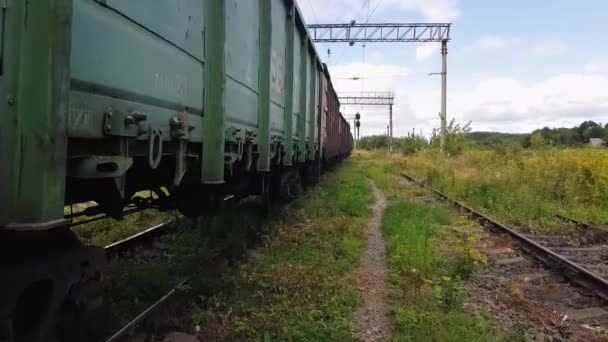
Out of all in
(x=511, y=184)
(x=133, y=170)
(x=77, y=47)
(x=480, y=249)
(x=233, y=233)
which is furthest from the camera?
(x=511, y=184)

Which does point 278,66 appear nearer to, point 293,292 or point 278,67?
point 278,67

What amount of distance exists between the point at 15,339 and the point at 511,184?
16745mm

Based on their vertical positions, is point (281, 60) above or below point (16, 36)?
above

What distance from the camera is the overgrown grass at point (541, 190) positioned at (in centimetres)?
1171

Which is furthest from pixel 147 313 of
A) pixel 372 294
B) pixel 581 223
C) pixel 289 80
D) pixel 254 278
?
pixel 581 223

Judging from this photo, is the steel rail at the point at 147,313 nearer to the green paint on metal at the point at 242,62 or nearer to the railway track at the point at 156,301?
the railway track at the point at 156,301

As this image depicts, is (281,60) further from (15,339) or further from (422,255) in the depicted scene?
(15,339)

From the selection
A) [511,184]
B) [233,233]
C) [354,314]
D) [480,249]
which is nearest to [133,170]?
[354,314]

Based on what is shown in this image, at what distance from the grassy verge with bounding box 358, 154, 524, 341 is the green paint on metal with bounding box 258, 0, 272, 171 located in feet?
6.94

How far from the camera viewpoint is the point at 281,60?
7.81 meters

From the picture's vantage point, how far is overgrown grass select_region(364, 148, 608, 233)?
11.7 meters

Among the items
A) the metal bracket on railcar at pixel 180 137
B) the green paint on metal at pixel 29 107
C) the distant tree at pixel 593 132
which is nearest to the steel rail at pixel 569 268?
the metal bracket on railcar at pixel 180 137

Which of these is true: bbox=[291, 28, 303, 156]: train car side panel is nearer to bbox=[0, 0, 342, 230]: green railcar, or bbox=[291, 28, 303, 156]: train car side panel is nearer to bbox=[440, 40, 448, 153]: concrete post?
bbox=[0, 0, 342, 230]: green railcar

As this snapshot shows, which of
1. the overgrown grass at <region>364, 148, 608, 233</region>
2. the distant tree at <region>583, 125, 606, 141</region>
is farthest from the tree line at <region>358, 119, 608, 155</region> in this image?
the overgrown grass at <region>364, 148, 608, 233</region>
